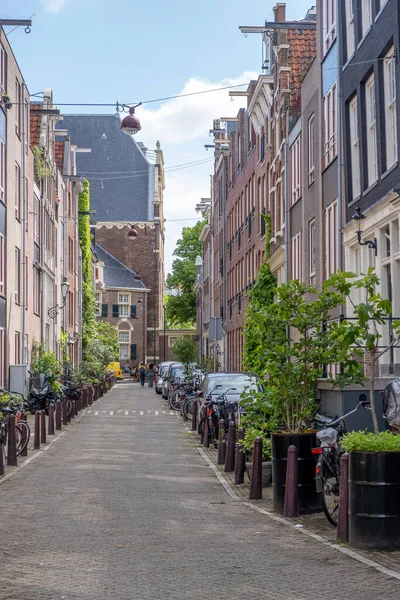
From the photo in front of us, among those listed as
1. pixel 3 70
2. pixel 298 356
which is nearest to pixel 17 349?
pixel 3 70

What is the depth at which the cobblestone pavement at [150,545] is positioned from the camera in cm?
795

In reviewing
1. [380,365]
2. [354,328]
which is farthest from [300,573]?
[380,365]

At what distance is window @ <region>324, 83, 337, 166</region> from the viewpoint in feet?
80.4

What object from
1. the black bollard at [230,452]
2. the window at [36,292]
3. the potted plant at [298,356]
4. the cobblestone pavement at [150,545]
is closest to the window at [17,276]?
the window at [36,292]

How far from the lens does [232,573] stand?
8570mm

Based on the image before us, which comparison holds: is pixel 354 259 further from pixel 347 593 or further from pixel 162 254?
pixel 162 254

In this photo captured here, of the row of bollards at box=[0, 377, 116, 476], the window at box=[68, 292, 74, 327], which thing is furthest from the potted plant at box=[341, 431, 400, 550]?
the window at box=[68, 292, 74, 327]

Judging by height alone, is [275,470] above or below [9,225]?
below

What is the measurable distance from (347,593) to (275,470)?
501 centimetres

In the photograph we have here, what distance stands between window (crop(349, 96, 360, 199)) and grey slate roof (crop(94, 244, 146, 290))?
290 feet

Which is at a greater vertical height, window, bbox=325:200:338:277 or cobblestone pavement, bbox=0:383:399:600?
window, bbox=325:200:338:277

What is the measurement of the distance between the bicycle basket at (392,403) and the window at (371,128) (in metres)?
8.16

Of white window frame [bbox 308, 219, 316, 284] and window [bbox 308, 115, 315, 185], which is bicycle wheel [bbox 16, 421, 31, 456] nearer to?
white window frame [bbox 308, 219, 316, 284]

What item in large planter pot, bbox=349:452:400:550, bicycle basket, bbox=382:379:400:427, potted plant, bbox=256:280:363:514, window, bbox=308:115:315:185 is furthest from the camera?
window, bbox=308:115:315:185
